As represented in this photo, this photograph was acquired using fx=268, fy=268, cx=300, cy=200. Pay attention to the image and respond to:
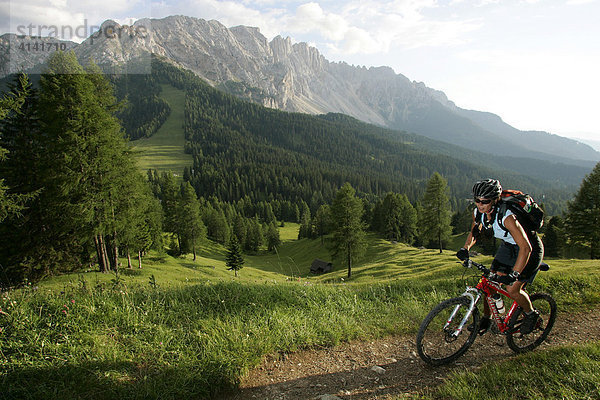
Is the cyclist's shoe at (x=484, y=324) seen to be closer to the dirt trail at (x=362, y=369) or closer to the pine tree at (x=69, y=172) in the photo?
the dirt trail at (x=362, y=369)

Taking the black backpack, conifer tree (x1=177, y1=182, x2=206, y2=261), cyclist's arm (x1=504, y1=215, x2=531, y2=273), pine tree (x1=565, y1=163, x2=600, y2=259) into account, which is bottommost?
conifer tree (x1=177, y1=182, x2=206, y2=261)

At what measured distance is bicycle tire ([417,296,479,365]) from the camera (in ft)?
16.2

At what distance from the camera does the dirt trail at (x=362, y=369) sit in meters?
4.27

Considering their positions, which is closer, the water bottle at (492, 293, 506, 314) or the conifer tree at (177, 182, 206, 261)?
the water bottle at (492, 293, 506, 314)

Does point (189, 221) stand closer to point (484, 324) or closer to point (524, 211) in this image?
point (484, 324)

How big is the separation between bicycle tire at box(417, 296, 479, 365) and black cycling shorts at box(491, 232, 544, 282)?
109cm

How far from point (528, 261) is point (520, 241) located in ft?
2.55

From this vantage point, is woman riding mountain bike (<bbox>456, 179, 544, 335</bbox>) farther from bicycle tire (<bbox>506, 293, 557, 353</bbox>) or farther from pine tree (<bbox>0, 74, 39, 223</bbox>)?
pine tree (<bbox>0, 74, 39, 223</bbox>)

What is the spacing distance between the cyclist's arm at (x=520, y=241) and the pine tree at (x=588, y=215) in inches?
1530

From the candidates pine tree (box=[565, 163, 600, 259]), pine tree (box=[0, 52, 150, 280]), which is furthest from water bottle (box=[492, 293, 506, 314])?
pine tree (box=[565, 163, 600, 259])

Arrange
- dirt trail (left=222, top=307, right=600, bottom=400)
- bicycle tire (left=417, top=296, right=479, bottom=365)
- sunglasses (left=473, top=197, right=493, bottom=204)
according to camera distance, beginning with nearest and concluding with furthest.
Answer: dirt trail (left=222, top=307, right=600, bottom=400) → bicycle tire (left=417, top=296, right=479, bottom=365) → sunglasses (left=473, top=197, right=493, bottom=204)

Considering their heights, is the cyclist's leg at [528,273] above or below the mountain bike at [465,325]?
above

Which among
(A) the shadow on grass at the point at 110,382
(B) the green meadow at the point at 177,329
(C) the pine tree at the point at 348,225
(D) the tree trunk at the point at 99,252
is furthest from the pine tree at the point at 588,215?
(D) the tree trunk at the point at 99,252

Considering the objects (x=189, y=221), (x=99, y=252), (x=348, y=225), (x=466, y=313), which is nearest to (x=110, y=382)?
(x=466, y=313)
